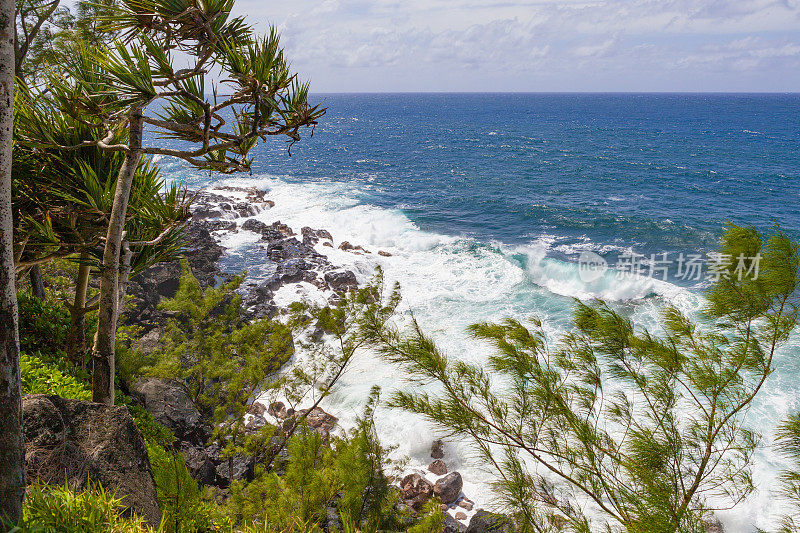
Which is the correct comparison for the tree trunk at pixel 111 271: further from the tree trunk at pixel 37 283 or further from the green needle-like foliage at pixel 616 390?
the tree trunk at pixel 37 283

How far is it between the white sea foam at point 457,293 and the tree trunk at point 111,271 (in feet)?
16.8

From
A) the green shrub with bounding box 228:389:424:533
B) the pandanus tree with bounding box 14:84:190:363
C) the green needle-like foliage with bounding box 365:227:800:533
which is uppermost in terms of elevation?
the pandanus tree with bounding box 14:84:190:363

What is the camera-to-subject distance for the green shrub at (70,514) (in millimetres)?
3793

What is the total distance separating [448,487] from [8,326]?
10.4 m

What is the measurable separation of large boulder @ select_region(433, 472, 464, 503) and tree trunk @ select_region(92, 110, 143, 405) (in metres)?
8.30

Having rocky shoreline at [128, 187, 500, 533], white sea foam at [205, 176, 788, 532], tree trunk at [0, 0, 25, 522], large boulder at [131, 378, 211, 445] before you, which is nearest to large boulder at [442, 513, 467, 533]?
rocky shoreline at [128, 187, 500, 533]

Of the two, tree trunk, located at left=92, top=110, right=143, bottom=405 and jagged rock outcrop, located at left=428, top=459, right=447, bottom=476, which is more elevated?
tree trunk, located at left=92, top=110, right=143, bottom=405

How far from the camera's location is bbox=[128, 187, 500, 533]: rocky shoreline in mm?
10898

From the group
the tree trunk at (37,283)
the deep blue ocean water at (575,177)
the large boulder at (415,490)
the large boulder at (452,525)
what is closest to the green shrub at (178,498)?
the large boulder at (452,525)

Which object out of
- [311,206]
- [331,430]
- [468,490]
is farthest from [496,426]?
[311,206]

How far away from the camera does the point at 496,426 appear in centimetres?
451

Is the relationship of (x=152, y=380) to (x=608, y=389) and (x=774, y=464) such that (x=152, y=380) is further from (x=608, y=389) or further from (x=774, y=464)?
(x=774, y=464)

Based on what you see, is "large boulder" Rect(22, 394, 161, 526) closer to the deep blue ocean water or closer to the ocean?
the ocean

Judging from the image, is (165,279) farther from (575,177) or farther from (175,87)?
(575,177)
